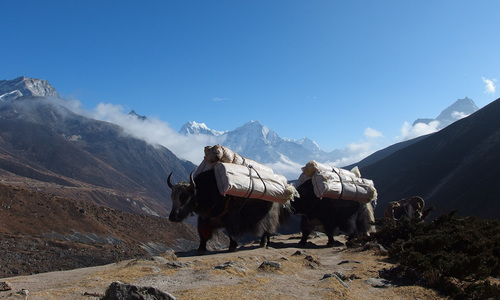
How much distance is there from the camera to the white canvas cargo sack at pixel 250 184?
9.82 metres

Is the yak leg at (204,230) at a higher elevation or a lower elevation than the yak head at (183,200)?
lower

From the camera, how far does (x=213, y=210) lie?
10031mm

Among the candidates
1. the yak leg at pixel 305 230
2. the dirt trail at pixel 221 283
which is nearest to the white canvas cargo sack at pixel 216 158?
the yak leg at pixel 305 230

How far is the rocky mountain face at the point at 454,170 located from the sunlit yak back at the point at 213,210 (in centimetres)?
4229

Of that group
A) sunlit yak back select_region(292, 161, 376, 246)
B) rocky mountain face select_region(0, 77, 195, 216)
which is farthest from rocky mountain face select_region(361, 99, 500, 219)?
rocky mountain face select_region(0, 77, 195, 216)

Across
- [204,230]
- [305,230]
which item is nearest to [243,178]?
[204,230]

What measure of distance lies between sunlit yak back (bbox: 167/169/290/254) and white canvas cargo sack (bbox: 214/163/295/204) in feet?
0.98

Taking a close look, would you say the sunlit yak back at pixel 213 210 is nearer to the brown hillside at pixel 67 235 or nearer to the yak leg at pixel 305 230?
the yak leg at pixel 305 230

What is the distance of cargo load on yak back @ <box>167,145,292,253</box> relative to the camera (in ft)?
31.7

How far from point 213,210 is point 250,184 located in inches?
45.4

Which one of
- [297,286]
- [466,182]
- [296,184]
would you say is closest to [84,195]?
[466,182]

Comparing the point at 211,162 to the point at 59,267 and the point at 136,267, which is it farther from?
the point at 59,267

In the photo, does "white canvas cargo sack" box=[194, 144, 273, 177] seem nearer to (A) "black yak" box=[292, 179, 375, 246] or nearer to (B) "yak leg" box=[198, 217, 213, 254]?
(B) "yak leg" box=[198, 217, 213, 254]

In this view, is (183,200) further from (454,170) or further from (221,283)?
(454,170)
